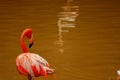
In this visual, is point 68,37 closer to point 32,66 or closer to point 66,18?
point 66,18

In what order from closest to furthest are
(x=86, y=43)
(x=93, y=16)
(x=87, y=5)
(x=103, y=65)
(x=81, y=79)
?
(x=81, y=79) < (x=103, y=65) < (x=86, y=43) < (x=93, y=16) < (x=87, y=5)

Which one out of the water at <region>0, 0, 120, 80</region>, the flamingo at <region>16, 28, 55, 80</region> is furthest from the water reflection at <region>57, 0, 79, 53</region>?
the flamingo at <region>16, 28, 55, 80</region>

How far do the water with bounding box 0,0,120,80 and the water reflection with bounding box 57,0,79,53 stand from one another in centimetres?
1

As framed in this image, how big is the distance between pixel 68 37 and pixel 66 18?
2.23ft

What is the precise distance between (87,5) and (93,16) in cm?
62

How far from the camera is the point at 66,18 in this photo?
15.1 feet

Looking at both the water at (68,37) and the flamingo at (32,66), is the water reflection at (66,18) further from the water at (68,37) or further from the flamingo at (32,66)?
the flamingo at (32,66)

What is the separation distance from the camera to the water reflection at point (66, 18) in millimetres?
3961

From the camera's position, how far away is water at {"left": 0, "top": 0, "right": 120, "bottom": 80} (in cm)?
315

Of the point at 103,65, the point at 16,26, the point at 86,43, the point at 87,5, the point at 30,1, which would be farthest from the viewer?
the point at 30,1

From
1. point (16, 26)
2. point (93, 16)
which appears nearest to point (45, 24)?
point (16, 26)

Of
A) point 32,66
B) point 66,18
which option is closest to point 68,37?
point 66,18

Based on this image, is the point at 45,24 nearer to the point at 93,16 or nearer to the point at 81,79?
the point at 93,16

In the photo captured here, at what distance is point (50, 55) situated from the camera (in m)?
3.47
